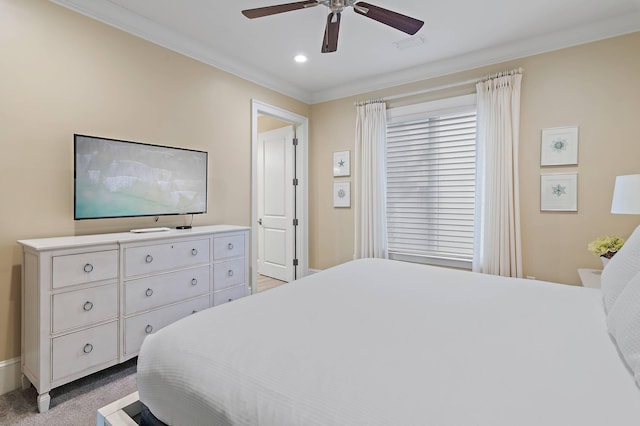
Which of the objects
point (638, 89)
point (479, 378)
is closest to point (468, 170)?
point (638, 89)

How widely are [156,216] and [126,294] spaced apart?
0.80 metres

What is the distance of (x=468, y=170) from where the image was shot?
11.4 feet

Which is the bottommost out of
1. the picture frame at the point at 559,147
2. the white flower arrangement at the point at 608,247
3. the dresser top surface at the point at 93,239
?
the white flower arrangement at the point at 608,247

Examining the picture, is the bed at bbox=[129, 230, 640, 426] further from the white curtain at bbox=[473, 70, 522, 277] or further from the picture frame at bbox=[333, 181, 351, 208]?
the picture frame at bbox=[333, 181, 351, 208]

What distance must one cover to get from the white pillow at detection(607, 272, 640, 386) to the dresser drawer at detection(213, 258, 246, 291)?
2.61m

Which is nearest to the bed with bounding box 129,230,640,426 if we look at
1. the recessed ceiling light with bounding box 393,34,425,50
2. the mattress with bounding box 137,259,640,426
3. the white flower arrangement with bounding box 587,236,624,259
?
the mattress with bounding box 137,259,640,426

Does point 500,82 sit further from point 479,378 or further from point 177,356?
point 177,356

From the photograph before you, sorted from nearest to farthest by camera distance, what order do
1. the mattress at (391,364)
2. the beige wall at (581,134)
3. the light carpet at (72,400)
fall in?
the mattress at (391,364), the light carpet at (72,400), the beige wall at (581,134)

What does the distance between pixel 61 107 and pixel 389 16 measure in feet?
7.84

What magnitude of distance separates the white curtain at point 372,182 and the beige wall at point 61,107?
199 centimetres

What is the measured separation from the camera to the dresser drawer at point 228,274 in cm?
283

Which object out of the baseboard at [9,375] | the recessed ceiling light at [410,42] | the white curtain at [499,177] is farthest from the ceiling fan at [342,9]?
the baseboard at [9,375]

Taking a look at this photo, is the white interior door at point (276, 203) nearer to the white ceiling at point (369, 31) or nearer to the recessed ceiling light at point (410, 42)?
the white ceiling at point (369, 31)

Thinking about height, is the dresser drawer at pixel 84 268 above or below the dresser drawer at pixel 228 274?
above
